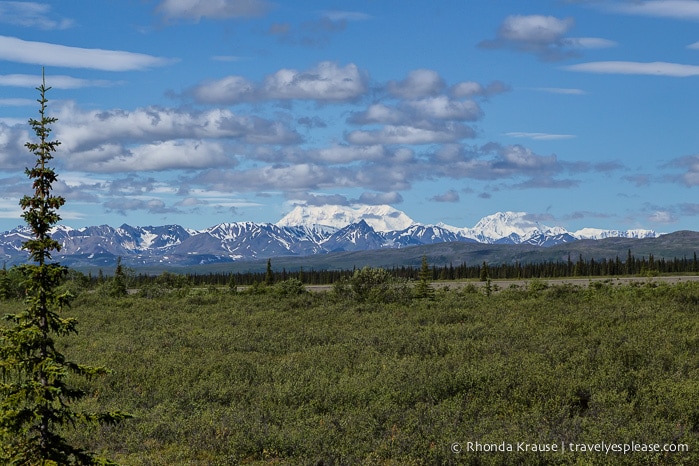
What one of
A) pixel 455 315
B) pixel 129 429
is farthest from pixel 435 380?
pixel 455 315

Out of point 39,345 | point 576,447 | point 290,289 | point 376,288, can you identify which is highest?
point 39,345

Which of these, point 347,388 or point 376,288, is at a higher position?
point 376,288

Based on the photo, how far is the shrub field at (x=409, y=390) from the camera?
533 inches

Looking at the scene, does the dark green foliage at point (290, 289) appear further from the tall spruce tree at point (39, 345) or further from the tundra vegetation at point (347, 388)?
the tall spruce tree at point (39, 345)

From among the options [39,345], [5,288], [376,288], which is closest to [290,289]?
[376,288]

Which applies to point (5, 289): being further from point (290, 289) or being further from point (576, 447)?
point (576, 447)

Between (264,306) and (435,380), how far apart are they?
27.4 meters

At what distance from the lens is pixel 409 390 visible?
18.1 m

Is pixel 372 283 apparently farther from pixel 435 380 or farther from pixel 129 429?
pixel 129 429

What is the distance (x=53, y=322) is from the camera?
8.66m

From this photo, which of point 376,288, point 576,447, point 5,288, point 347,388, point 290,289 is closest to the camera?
point 576,447

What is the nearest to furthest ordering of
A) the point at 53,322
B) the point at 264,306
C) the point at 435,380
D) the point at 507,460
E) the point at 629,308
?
the point at 53,322 < the point at 507,460 < the point at 435,380 < the point at 629,308 < the point at 264,306

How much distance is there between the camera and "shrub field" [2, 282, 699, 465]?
13547 mm

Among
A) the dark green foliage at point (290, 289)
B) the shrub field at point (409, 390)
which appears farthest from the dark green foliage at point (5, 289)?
the shrub field at point (409, 390)
